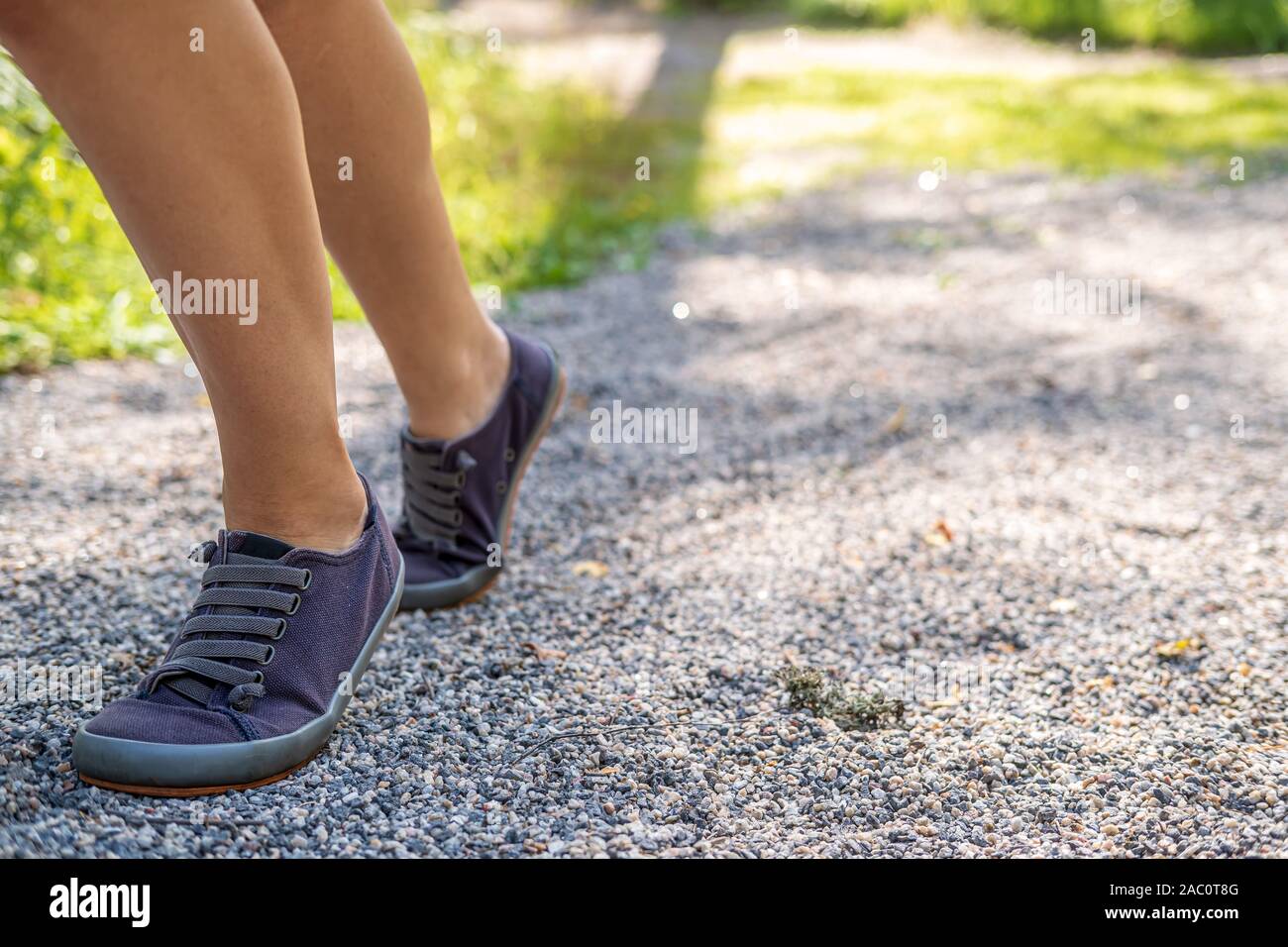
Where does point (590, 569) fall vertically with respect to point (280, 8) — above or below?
below

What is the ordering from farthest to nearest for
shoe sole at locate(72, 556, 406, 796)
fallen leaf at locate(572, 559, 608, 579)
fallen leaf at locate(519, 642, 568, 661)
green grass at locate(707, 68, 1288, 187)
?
1. green grass at locate(707, 68, 1288, 187)
2. fallen leaf at locate(572, 559, 608, 579)
3. fallen leaf at locate(519, 642, 568, 661)
4. shoe sole at locate(72, 556, 406, 796)

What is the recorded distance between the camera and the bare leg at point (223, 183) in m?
Result: 1.03

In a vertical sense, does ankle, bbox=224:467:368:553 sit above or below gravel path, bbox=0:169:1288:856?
above

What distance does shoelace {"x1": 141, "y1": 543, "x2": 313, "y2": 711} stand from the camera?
4.04ft

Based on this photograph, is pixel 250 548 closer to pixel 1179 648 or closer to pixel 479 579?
pixel 479 579

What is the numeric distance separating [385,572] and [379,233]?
427mm

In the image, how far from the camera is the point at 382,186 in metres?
1.43

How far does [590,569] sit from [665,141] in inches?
173

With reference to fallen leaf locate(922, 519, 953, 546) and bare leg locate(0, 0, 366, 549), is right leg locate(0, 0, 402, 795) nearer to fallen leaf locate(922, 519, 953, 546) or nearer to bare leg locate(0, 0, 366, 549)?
bare leg locate(0, 0, 366, 549)

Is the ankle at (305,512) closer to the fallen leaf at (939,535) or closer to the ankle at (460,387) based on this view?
the ankle at (460,387)

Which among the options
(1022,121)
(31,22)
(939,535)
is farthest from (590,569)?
(1022,121)

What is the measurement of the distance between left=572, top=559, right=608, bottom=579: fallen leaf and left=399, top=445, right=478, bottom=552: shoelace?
10.8 inches

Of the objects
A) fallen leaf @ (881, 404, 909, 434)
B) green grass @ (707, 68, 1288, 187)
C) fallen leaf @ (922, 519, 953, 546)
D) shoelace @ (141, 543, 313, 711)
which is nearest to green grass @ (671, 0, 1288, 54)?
green grass @ (707, 68, 1288, 187)
